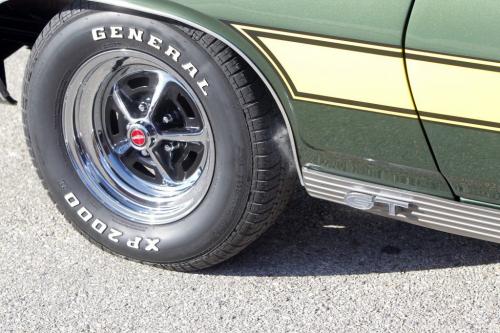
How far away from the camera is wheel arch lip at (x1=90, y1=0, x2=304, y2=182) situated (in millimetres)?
2908

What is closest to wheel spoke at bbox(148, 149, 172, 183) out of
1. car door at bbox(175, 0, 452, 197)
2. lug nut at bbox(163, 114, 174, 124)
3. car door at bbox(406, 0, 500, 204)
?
lug nut at bbox(163, 114, 174, 124)

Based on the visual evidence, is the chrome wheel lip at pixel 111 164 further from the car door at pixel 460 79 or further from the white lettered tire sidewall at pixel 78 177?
the car door at pixel 460 79

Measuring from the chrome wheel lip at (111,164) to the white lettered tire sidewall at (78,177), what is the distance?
0.03 metres

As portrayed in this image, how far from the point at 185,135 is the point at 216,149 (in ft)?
0.74

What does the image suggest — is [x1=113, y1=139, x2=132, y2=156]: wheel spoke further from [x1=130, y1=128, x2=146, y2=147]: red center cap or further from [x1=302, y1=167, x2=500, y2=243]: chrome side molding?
[x1=302, y1=167, x2=500, y2=243]: chrome side molding

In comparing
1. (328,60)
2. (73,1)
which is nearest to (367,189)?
(328,60)

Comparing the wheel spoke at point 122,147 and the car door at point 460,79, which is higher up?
the car door at point 460,79

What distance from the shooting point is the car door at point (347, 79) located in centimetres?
272

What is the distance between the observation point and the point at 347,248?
11.9ft

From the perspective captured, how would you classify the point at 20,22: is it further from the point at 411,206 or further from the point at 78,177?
→ the point at 411,206

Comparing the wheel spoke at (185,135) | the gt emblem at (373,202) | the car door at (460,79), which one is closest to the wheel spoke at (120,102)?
the wheel spoke at (185,135)

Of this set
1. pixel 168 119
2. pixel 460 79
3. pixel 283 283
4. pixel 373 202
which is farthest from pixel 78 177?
pixel 460 79

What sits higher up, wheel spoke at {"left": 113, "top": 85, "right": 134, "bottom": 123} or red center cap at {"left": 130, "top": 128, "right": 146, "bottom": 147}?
wheel spoke at {"left": 113, "top": 85, "right": 134, "bottom": 123}

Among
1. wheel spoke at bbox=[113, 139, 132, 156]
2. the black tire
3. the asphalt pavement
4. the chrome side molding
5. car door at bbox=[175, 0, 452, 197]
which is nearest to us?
car door at bbox=[175, 0, 452, 197]
